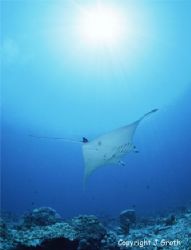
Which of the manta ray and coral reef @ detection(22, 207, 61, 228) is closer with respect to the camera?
the manta ray

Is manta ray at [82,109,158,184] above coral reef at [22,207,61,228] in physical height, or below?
above

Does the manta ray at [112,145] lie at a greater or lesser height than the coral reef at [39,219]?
greater

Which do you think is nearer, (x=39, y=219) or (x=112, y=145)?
(x=112, y=145)

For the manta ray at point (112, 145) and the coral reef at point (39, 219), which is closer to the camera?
the manta ray at point (112, 145)

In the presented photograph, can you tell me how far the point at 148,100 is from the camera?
5834cm

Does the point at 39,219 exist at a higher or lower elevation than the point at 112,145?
lower

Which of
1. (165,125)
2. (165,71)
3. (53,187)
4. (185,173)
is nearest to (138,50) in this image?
(165,71)

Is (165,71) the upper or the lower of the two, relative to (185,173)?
upper

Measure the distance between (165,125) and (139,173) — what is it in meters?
17.0

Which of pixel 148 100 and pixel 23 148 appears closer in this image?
pixel 148 100

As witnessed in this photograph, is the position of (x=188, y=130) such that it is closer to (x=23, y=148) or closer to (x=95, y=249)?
(x=23, y=148)

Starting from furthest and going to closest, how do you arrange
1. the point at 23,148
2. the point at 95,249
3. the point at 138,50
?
1. the point at 23,148
2. the point at 138,50
3. the point at 95,249

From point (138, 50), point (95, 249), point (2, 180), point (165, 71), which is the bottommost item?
point (95, 249)

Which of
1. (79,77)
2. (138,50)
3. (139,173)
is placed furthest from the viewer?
(139,173)
